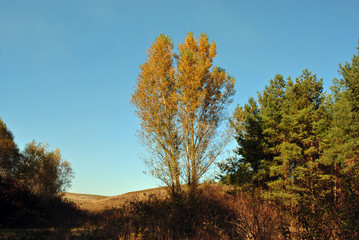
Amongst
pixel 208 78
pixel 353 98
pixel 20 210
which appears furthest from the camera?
pixel 353 98

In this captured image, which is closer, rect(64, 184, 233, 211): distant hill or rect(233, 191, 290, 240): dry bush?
rect(233, 191, 290, 240): dry bush

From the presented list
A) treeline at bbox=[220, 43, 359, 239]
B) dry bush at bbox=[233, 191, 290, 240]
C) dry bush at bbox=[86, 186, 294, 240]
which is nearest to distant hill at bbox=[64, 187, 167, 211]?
dry bush at bbox=[86, 186, 294, 240]

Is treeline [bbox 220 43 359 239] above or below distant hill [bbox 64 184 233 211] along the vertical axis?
above

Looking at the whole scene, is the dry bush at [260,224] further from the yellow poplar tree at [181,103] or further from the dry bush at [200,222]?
the yellow poplar tree at [181,103]

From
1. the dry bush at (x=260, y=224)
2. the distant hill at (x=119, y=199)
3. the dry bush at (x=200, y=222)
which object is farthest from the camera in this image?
the distant hill at (x=119, y=199)

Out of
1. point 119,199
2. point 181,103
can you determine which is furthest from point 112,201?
point 181,103

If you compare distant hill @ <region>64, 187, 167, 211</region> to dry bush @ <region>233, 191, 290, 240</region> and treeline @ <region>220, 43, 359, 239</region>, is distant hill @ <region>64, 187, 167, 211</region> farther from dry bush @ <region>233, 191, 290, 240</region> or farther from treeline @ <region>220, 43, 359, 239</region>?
dry bush @ <region>233, 191, 290, 240</region>

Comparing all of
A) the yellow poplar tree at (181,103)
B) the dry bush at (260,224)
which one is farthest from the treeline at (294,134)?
the dry bush at (260,224)

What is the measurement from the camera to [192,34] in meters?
15.8

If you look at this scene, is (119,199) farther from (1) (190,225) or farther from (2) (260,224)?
(2) (260,224)

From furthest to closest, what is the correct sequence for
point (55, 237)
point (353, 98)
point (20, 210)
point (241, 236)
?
point (353, 98) < point (20, 210) < point (55, 237) < point (241, 236)

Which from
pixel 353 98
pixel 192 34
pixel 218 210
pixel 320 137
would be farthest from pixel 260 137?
pixel 218 210

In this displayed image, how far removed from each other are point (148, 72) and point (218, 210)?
30.6ft

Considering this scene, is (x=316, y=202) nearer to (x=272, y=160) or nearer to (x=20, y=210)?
(x=20, y=210)
